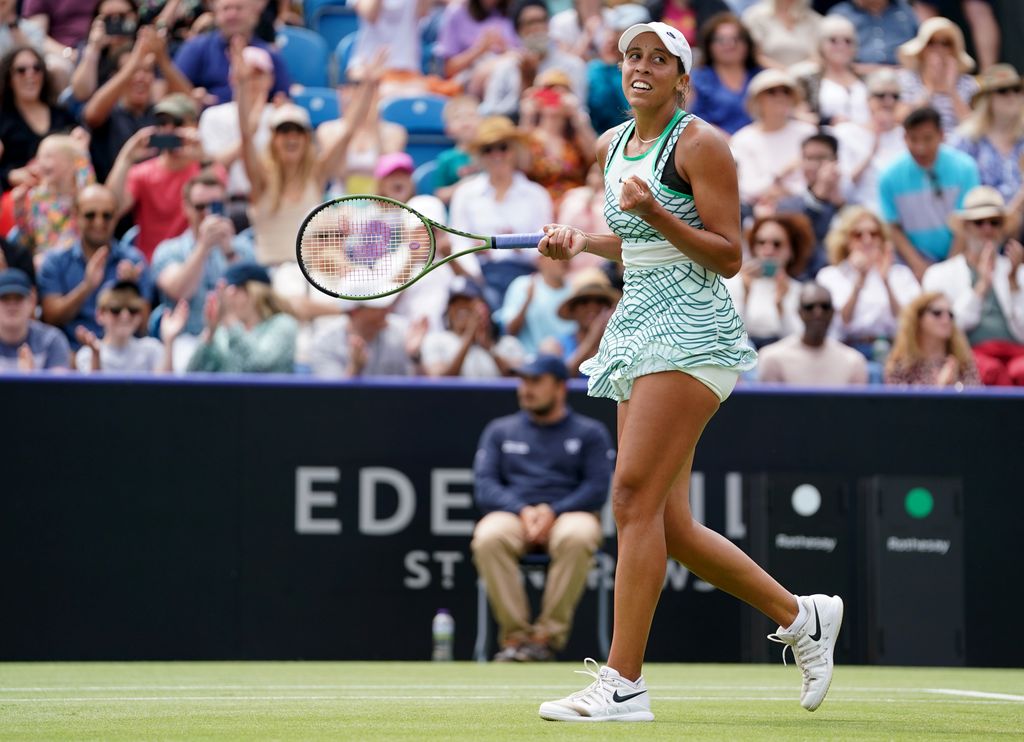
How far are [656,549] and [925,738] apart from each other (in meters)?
0.86

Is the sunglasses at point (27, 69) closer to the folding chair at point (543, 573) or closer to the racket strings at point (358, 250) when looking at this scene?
the folding chair at point (543, 573)

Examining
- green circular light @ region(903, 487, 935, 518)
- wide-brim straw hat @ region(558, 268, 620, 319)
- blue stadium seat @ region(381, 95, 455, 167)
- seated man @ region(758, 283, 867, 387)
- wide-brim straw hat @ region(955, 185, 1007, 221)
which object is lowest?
green circular light @ region(903, 487, 935, 518)

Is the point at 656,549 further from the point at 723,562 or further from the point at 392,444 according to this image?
the point at 392,444

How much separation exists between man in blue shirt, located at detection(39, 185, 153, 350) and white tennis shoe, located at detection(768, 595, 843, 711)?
5.65 meters

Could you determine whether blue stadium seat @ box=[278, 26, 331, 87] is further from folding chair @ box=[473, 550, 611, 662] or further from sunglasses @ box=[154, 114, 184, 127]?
folding chair @ box=[473, 550, 611, 662]

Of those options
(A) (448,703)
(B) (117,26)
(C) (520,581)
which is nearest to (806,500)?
(C) (520,581)

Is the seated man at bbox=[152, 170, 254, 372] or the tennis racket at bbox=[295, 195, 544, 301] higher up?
the seated man at bbox=[152, 170, 254, 372]

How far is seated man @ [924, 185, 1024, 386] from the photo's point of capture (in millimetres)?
10234

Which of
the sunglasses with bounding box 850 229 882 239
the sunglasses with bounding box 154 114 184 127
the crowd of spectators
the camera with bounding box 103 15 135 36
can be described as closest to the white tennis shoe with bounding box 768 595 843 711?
the crowd of spectators

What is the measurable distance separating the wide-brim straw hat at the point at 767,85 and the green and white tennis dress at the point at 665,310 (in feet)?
23.1

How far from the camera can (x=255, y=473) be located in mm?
9172

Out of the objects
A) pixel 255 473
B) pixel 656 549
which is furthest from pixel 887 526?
pixel 656 549

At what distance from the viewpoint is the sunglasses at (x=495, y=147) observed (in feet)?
36.9

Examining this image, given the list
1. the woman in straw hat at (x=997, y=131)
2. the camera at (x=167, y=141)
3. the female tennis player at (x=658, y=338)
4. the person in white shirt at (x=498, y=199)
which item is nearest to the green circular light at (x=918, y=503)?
the person in white shirt at (x=498, y=199)
